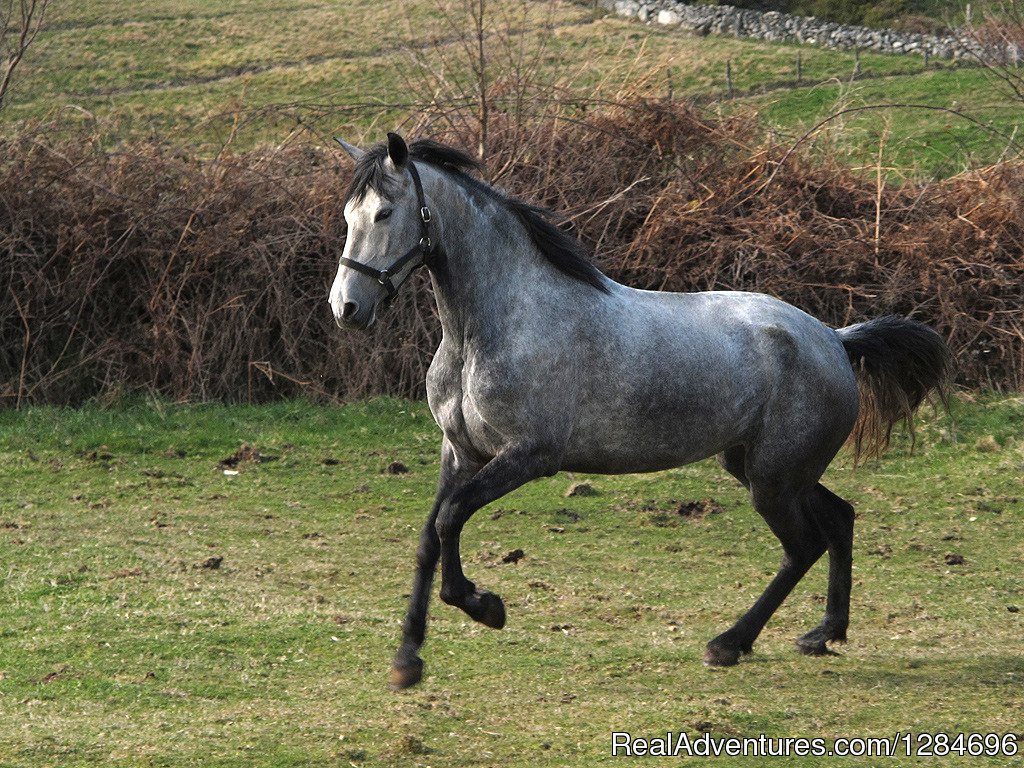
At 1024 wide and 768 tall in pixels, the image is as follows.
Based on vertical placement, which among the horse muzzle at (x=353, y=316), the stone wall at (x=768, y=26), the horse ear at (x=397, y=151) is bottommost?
the horse muzzle at (x=353, y=316)

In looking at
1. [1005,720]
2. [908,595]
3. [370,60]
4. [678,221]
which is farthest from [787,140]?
[370,60]

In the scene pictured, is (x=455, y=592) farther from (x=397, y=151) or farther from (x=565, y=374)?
(x=397, y=151)

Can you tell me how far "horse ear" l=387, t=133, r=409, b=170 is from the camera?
5120 millimetres

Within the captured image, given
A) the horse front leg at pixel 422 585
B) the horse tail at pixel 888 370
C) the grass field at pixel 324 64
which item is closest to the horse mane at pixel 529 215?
the horse front leg at pixel 422 585

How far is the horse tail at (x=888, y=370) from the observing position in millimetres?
6699

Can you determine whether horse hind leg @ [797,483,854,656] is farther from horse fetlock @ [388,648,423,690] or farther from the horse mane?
horse fetlock @ [388,648,423,690]

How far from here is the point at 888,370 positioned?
6727 mm

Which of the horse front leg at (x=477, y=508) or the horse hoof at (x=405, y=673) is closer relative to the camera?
the horse front leg at (x=477, y=508)

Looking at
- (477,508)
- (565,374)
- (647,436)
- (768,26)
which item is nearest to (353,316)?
(477,508)

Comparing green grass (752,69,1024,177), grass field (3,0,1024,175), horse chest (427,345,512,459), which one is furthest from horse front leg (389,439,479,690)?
grass field (3,0,1024,175)

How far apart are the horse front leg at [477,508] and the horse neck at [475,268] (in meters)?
0.55

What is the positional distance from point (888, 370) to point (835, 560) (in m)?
1.09

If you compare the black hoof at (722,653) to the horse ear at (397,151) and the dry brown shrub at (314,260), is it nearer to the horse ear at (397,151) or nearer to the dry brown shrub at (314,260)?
the horse ear at (397,151)

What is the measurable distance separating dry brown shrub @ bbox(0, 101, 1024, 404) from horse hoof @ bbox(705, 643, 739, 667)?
21.4 ft
